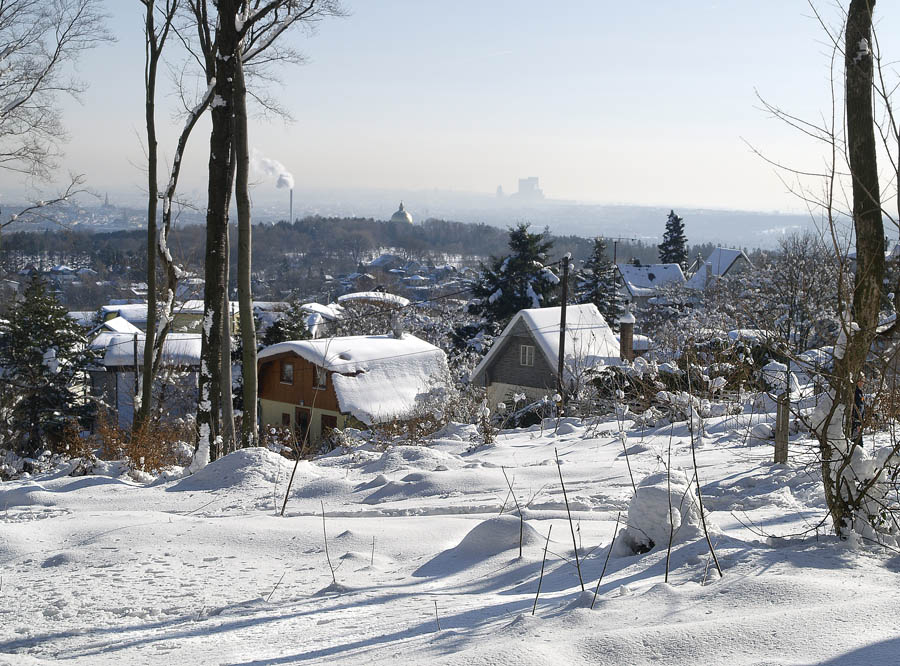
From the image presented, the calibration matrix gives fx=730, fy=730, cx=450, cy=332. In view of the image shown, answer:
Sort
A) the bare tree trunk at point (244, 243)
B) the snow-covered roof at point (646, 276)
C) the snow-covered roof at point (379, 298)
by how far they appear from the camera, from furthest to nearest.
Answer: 1. the snow-covered roof at point (646, 276)
2. the snow-covered roof at point (379, 298)
3. the bare tree trunk at point (244, 243)

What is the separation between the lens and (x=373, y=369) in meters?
26.1

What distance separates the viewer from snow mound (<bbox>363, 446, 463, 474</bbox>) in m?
7.90

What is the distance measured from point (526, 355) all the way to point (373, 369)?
5594 millimetres

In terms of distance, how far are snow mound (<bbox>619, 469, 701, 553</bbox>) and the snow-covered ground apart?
48 millimetres

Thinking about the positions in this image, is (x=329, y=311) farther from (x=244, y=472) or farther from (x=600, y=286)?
(x=244, y=472)

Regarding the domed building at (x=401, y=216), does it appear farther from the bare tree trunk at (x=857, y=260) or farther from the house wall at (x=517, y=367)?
the bare tree trunk at (x=857, y=260)

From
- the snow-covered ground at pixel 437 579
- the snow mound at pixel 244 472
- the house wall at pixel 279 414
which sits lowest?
the house wall at pixel 279 414

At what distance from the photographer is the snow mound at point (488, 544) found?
4332mm

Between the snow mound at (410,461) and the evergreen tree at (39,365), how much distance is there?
65.5 feet

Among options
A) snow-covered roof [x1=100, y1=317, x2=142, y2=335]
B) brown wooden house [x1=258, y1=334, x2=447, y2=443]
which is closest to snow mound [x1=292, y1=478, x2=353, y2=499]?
brown wooden house [x1=258, y1=334, x2=447, y2=443]

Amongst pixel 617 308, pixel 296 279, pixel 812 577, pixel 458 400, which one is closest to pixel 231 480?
pixel 812 577

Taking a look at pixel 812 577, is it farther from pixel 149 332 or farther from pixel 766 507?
pixel 149 332

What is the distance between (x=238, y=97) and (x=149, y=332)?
6263 mm

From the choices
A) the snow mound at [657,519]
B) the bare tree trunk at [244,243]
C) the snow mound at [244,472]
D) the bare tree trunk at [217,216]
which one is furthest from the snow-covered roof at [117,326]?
the snow mound at [657,519]
